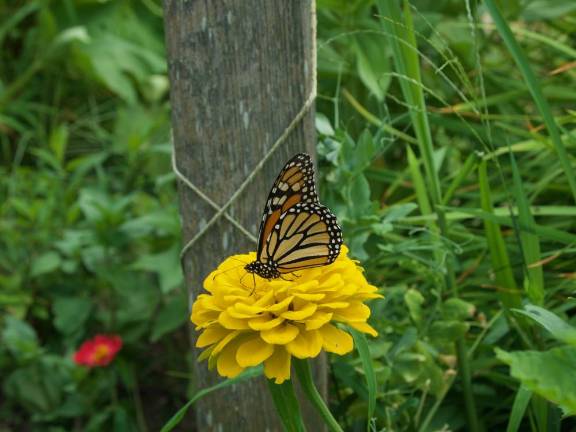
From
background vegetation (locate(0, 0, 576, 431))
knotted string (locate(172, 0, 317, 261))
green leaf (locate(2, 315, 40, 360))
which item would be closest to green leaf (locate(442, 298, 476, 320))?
background vegetation (locate(0, 0, 576, 431))

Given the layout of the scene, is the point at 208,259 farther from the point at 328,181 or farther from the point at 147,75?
the point at 147,75

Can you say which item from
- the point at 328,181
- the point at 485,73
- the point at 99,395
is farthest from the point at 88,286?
the point at 485,73

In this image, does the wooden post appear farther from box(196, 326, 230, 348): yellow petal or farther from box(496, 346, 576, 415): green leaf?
box(496, 346, 576, 415): green leaf

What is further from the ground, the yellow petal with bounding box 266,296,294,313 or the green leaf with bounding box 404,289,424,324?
the yellow petal with bounding box 266,296,294,313

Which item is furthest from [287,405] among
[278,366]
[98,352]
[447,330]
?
[98,352]

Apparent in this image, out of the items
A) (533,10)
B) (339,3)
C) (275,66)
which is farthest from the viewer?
(533,10)

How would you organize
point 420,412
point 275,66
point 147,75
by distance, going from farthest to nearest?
point 147,75 → point 420,412 → point 275,66
